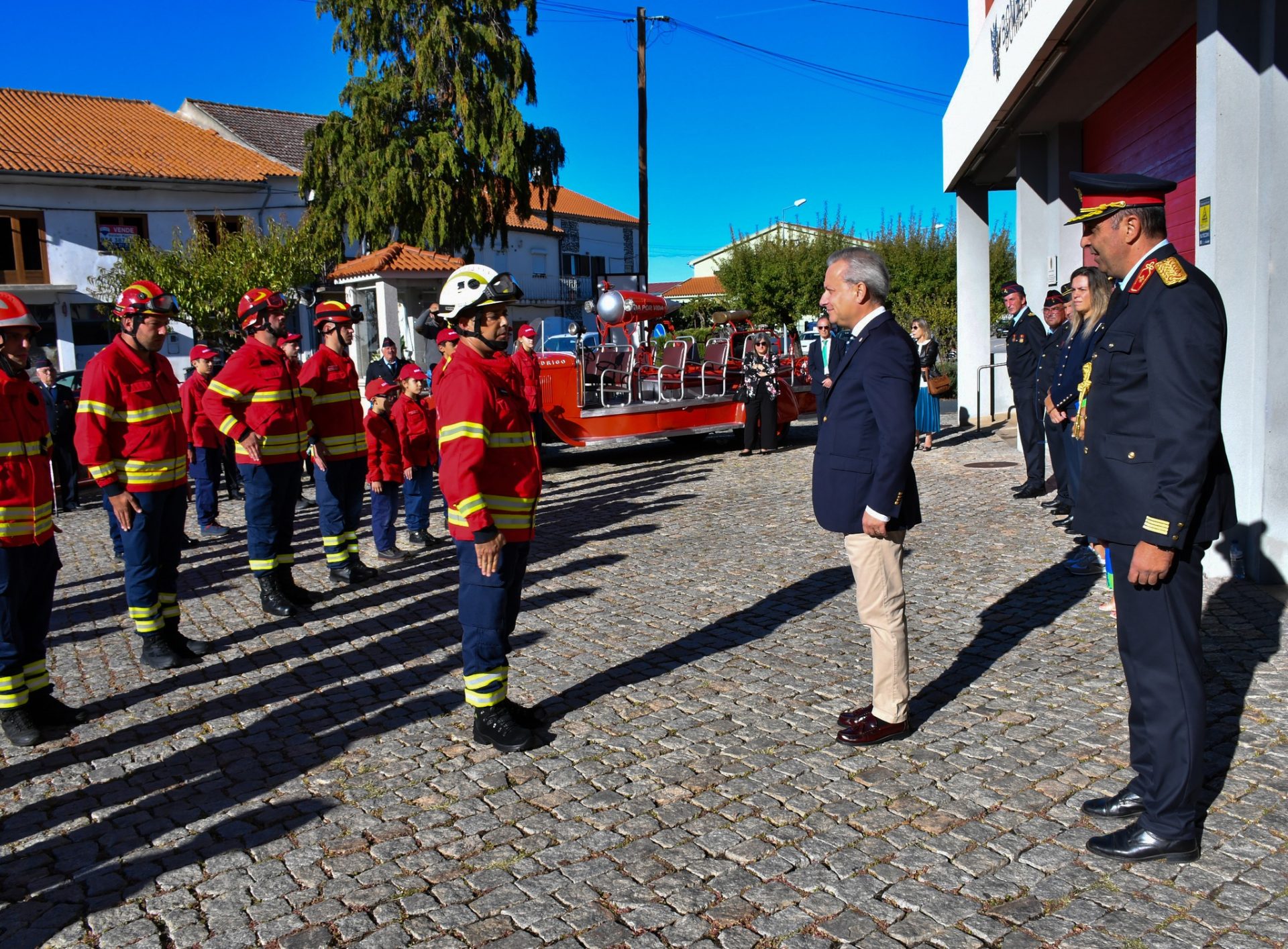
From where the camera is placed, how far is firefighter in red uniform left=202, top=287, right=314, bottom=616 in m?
6.66

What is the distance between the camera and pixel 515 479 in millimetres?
4398

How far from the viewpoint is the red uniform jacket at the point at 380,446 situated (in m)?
8.45

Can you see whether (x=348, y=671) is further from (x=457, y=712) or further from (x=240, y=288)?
(x=240, y=288)

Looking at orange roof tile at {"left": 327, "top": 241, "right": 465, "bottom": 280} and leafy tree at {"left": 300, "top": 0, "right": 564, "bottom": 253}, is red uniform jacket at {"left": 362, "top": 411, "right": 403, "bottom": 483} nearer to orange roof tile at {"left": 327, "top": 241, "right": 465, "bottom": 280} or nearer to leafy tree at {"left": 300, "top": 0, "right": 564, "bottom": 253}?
leafy tree at {"left": 300, "top": 0, "right": 564, "bottom": 253}

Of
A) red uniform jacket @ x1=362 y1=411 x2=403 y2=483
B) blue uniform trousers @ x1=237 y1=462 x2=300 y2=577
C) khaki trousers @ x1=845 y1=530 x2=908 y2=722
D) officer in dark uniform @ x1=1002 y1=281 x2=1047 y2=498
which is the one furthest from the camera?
officer in dark uniform @ x1=1002 y1=281 x2=1047 y2=498

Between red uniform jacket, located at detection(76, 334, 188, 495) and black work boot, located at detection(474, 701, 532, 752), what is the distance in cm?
264

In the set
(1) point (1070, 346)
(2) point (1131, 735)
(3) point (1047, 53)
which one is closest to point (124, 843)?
(2) point (1131, 735)

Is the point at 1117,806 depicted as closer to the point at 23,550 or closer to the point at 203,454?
the point at 23,550

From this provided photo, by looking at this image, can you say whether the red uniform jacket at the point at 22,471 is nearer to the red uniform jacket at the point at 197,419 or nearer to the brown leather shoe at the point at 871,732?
the brown leather shoe at the point at 871,732

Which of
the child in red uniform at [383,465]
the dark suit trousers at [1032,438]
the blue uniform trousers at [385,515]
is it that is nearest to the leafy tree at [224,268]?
the child in red uniform at [383,465]

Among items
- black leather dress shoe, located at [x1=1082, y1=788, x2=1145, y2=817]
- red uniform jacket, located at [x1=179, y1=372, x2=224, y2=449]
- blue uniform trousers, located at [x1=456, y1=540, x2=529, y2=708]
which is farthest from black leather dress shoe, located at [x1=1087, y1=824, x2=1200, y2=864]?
red uniform jacket, located at [x1=179, y1=372, x2=224, y2=449]

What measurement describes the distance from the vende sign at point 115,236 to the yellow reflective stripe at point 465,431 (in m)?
31.1

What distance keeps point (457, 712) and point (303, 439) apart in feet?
9.31

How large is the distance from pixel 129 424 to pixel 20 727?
1777 mm
